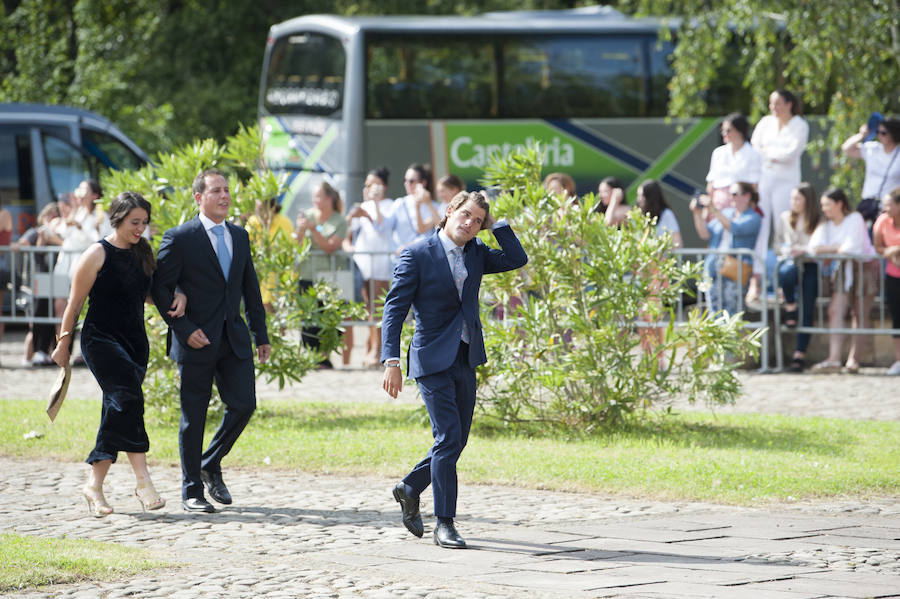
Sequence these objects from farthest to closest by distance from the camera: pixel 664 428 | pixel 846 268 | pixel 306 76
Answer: pixel 306 76 < pixel 846 268 < pixel 664 428

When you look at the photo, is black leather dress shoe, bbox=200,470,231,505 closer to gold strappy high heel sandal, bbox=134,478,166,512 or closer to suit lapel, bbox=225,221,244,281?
gold strappy high heel sandal, bbox=134,478,166,512

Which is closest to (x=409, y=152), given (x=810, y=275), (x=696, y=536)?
(x=810, y=275)

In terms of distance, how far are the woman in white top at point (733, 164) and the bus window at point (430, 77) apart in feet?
25.8

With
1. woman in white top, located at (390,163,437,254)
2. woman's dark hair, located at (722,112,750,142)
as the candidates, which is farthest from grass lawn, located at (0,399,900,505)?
woman's dark hair, located at (722,112,750,142)

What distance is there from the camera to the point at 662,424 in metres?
11.0

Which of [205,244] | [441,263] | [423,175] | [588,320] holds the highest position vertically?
[423,175]

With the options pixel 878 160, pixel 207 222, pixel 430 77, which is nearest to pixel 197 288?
pixel 207 222

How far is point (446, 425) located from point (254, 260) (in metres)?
4.81

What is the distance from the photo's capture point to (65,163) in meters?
23.2

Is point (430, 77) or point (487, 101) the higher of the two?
point (430, 77)

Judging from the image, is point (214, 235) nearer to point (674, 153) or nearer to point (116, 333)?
point (116, 333)

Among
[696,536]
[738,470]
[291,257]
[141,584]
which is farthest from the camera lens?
[291,257]

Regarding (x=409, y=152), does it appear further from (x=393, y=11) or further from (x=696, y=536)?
(x=696, y=536)

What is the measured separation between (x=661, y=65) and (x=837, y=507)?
1589 cm
